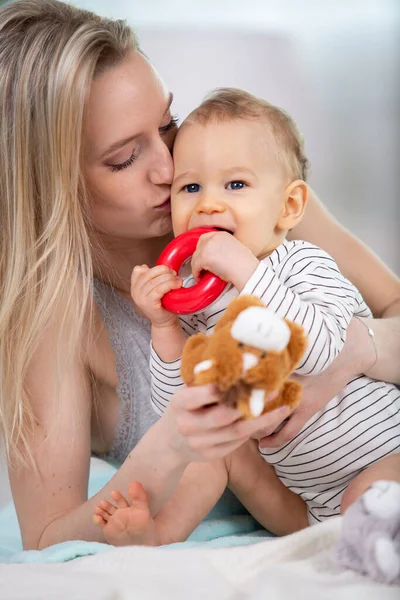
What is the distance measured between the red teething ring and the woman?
0.55 ft

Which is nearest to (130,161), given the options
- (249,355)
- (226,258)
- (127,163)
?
(127,163)

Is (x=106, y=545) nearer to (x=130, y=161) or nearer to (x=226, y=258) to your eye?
(x=226, y=258)

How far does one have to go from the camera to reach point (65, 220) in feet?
4.19

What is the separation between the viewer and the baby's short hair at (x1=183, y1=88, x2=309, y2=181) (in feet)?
3.97

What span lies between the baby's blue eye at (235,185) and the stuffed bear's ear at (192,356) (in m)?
0.36

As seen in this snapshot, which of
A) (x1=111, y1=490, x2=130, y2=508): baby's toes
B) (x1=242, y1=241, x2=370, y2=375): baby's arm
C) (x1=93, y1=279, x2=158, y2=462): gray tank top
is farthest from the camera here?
(x1=93, y1=279, x2=158, y2=462): gray tank top

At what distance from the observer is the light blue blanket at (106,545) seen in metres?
1.10

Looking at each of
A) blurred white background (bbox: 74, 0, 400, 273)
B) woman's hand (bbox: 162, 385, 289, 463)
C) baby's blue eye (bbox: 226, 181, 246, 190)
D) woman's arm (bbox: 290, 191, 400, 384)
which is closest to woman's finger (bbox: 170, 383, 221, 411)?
woman's hand (bbox: 162, 385, 289, 463)

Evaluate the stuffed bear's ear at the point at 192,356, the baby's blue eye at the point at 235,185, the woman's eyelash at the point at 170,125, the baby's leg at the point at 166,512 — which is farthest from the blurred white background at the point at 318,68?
the stuffed bear's ear at the point at 192,356

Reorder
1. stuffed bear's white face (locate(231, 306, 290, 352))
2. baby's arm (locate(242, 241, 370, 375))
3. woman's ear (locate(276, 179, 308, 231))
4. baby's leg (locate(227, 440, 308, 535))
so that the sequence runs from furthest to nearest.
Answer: baby's leg (locate(227, 440, 308, 535)), woman's ear (locate(276, 179, 308, 231)), baby's arm (locate(242, 241, 370, 375)), stuffed bear's white face (locate(231, 306, 290, 352))

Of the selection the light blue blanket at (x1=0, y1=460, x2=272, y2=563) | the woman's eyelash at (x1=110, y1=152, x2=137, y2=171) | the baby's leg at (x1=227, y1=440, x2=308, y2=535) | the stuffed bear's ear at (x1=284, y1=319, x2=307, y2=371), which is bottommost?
the light blue blanket at (x1=0, y1=460, x2=272, y2=563)

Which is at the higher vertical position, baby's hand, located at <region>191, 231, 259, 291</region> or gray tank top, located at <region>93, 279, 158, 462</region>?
baby's hand, located at <region>191, 231, 259, 291</region>

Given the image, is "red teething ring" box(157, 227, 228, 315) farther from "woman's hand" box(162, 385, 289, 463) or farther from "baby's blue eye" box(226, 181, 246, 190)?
"woman's hand" box(162, 385, 289, 463)

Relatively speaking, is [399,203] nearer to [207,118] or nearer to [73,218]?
[207,118]
